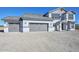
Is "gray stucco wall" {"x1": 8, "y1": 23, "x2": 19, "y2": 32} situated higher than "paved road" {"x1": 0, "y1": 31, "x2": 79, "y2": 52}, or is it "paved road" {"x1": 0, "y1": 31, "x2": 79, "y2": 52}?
"gray stucco wall" {"x1": 8, "y1": 23, "x2": 19, "y2": 32}

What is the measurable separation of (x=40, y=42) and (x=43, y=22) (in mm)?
723

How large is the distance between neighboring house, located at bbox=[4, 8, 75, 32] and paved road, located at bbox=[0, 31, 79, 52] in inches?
7.0

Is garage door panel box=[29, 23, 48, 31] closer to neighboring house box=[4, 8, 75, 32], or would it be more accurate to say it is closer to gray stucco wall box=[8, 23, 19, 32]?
neighboring house box=[4, 8, 75, 32]

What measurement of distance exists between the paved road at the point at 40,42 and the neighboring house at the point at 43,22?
0.18 meters

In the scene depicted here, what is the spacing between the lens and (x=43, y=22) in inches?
196

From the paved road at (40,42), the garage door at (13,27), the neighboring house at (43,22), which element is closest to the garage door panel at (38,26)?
the neighboring house at (43,22)

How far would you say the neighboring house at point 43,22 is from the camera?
483 centimetres

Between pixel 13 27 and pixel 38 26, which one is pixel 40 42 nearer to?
pixel 38 26

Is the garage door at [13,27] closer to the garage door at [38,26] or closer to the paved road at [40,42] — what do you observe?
the paved road at [40,42]

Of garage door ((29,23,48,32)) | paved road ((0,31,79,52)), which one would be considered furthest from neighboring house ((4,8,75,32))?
paved road ((0,31,79,52))

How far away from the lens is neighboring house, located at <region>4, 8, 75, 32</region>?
15.8ft
